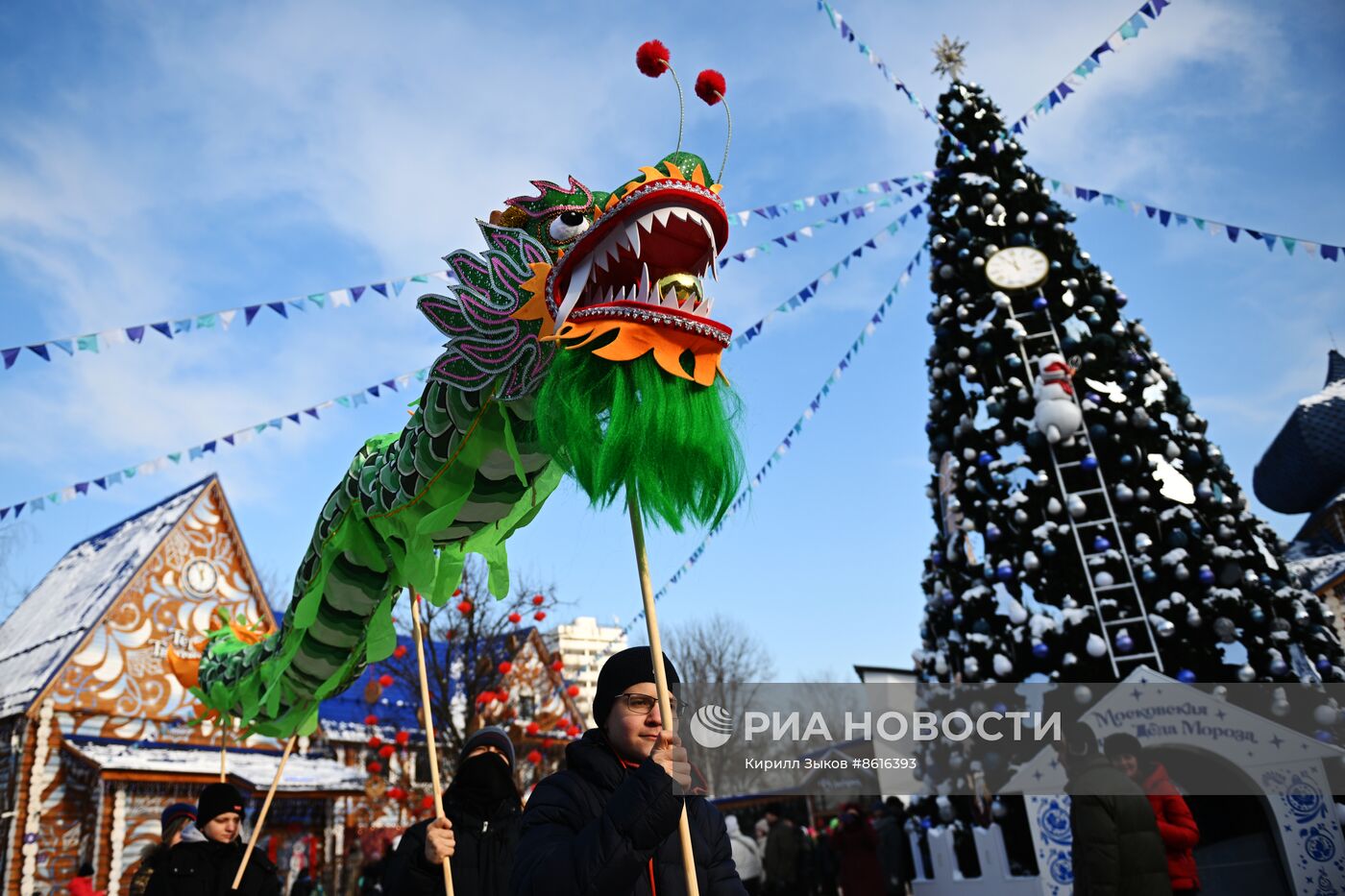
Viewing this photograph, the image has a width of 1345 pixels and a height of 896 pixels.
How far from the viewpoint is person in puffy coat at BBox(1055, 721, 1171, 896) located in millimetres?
3439

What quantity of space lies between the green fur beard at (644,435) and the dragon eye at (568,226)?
44 cm

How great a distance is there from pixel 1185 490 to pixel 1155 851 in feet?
20.4

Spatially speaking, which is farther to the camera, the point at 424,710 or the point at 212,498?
the point at 212,498

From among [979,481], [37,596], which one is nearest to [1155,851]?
[979,481]

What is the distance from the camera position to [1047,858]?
7.68 metres

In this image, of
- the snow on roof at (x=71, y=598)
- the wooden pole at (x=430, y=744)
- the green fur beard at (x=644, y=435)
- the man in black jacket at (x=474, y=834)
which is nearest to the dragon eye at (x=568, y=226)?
the green fur beard at (x=644, y=435)

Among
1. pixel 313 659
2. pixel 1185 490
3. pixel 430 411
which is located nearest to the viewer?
pixel 430 411

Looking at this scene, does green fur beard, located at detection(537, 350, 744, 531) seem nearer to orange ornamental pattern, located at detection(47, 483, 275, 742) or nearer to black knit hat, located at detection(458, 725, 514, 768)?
black knit hat, located at detection(458, 725, 514, 768)

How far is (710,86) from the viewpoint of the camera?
248cm

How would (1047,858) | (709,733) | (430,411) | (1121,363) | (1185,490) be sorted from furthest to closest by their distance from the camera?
(1121,363)
(1185,490)
(1047,858)
(430,411)
(709,733)

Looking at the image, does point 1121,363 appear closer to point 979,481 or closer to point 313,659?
point 979,481

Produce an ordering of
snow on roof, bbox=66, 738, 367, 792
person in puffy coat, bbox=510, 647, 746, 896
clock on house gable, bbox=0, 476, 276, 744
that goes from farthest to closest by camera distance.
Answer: clock on house gable, bbox=0, 476, 276, 744 → snow on roof, bbox=66, 738, 367, 792 → person in puffy coat, bbox=510, 647, 746, 896

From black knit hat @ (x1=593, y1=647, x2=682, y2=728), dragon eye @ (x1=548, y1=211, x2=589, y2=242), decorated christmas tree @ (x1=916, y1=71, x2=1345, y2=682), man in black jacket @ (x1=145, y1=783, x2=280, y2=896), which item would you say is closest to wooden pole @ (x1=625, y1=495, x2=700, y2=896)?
black knit hat @ (x1=593, y1=647, x2=682, y2=728)

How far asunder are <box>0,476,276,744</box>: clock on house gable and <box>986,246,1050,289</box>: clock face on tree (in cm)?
1038
